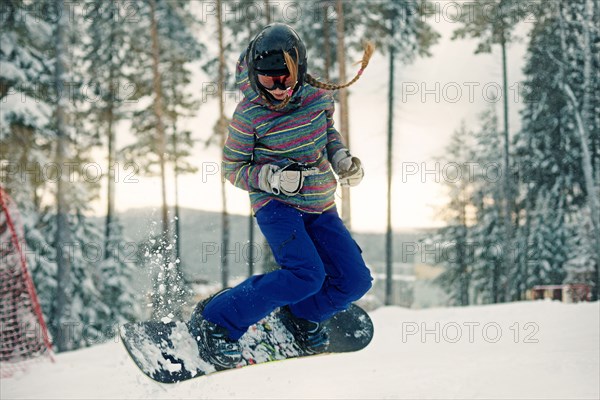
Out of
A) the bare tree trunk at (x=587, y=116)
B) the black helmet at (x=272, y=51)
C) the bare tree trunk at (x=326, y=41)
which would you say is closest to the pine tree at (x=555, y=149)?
the bare tree trunk at (x=587, y=116)

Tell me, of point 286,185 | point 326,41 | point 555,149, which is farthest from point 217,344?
point 555,149

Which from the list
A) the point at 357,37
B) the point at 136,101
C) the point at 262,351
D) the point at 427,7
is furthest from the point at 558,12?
the point at 262,351

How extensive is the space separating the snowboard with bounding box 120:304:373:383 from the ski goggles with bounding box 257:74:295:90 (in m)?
1.68

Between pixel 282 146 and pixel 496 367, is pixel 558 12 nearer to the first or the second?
pixel 496 367

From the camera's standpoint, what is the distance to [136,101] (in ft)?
55.3

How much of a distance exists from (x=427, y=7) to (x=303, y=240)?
14669 mm

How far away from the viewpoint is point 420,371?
4.52m

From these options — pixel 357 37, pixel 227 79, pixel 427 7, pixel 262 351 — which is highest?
pixel 427 7

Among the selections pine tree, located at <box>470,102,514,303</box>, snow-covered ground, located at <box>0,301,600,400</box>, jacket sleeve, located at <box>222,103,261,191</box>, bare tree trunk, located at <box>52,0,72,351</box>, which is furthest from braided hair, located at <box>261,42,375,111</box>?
pine tree, located at <box>470,102,514,303</box>

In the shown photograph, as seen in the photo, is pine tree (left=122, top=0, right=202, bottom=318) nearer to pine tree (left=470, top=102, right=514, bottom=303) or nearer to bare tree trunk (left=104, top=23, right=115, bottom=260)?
bare tree trunk (left=104, top=23, right=115, bottom=260)

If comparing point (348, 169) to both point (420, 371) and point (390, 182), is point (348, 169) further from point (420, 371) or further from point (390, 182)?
point (390, 182)

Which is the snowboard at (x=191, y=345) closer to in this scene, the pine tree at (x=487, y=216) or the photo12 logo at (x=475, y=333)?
the photo12 logo at (x=475, y=333)

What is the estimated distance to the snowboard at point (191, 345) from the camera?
3434 millimetres

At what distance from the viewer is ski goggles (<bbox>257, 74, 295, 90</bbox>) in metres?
3.06
